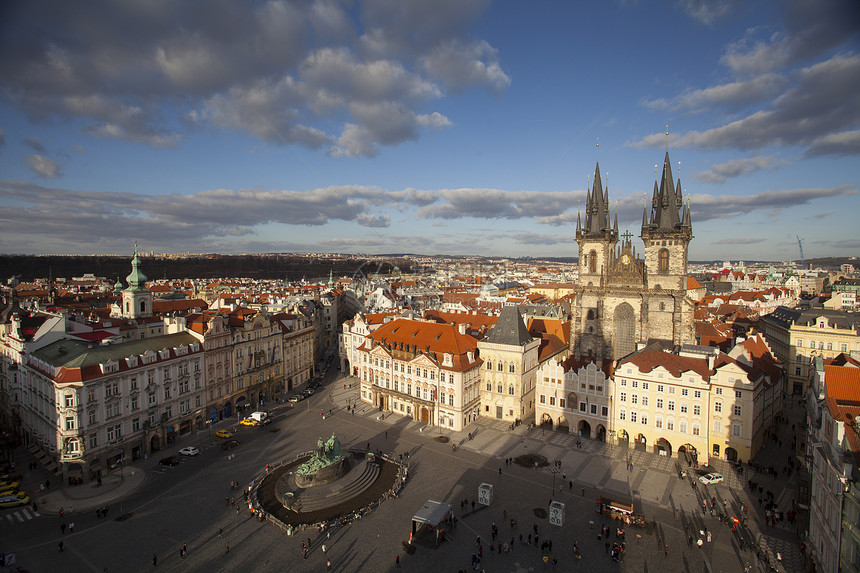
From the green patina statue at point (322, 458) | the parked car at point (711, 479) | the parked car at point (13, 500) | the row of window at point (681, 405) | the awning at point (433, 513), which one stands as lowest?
the parked car at point (13, 500)

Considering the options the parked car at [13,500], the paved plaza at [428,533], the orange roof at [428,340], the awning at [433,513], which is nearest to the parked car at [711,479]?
the paved plaza at [428,533]

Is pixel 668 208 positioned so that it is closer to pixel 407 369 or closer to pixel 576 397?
pixel 576 397

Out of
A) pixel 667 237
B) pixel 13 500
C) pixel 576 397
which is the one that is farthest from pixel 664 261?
pixel 13 500

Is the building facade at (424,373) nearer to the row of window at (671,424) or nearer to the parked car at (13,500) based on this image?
the row of window at (671,424)

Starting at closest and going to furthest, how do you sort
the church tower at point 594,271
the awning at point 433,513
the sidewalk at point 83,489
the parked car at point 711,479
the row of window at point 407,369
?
the awning at point 433,513
the sidewalk at point 83,489
the parked car at point 711,479
the row of window at point 407,369
the church tower at point 594,271

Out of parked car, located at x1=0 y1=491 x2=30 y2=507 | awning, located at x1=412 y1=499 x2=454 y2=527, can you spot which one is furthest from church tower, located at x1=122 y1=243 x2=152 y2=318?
awning, located at x1=412 y1=499 x2=454 y2=527

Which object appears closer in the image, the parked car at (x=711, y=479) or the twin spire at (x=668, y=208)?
the parked car at (x=711, y=479)
